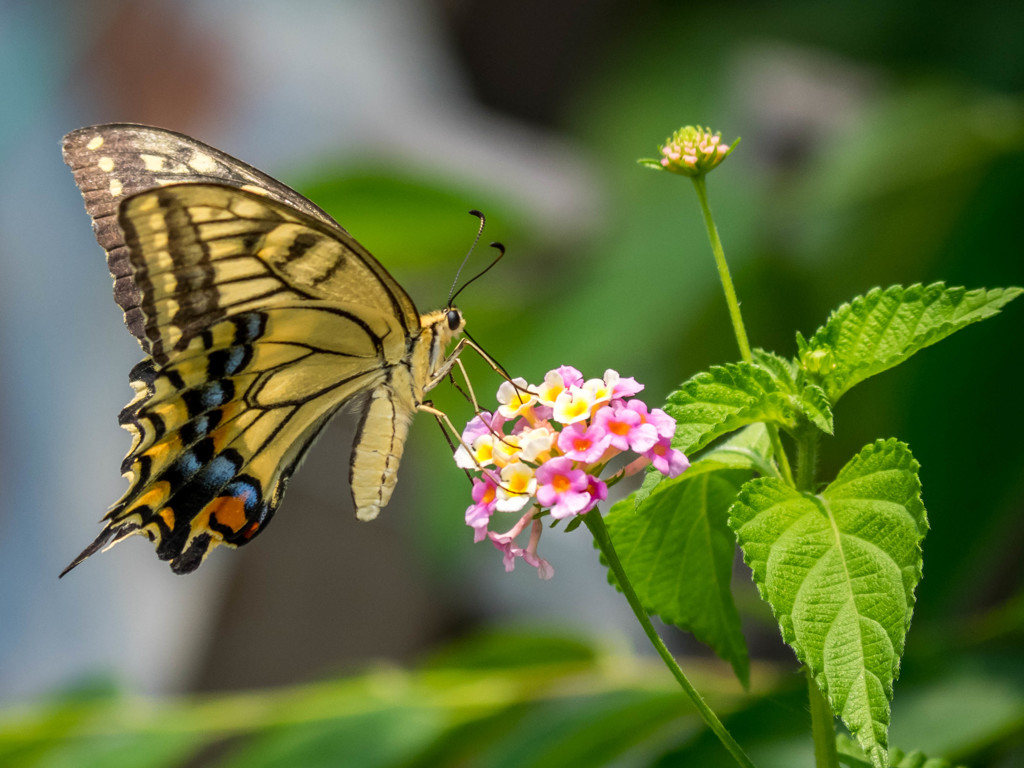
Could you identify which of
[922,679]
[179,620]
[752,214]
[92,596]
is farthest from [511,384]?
[92,596]

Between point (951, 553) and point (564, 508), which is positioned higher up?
point (951, 553)

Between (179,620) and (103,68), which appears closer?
(179,620)

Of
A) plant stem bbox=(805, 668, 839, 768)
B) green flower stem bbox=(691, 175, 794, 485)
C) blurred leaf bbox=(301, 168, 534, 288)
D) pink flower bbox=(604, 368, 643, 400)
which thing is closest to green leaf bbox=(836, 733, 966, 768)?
plant stem bbox=(805, 668, 839, 768)

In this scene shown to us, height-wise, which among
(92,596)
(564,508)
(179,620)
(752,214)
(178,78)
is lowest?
(564,508)

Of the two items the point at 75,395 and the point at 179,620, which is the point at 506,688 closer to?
the point at 179,620

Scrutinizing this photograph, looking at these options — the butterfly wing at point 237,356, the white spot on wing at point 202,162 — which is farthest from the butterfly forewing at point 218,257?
the white spot on wing at point 202,162

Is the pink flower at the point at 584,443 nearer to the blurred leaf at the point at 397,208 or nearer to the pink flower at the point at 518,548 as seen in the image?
the pink flower at the point at 518,548

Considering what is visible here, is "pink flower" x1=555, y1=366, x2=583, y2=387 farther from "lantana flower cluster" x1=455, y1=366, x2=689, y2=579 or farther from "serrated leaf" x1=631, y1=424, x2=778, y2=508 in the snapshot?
"serrated leaf" x1=631, y1=424, x2=778, y2=508
